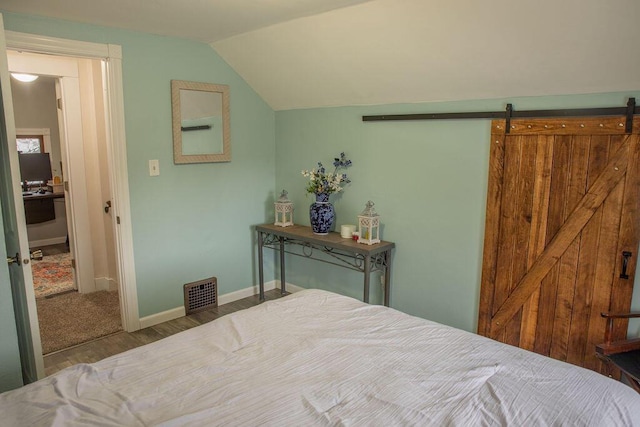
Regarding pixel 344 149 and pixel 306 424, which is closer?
pixel 306 424

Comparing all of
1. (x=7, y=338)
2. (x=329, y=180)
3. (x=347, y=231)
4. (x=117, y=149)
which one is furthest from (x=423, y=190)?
(x=7, y=338)

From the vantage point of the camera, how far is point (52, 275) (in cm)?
469

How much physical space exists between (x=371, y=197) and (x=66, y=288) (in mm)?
3185

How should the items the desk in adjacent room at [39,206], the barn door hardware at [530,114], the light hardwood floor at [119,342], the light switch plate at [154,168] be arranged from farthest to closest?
the desk in adjacent room at [39,206], the light switch plate at [154,168], the light hardwood floor at [119,342], the barn door hardware at [530,114]

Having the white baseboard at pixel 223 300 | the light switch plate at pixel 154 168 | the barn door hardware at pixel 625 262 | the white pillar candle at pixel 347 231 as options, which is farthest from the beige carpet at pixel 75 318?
the barn door hardware at pixel 625 262

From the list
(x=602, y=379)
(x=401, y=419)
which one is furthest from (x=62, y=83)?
(x=602, y=379)

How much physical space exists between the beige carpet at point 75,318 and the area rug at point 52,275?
9.2 inches

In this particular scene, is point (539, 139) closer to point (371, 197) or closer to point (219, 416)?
point (371, 197)

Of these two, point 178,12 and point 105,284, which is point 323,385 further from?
point 105,284

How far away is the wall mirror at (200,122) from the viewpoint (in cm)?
334

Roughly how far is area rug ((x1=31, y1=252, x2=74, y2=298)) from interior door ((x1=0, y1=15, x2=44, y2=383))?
1.98m

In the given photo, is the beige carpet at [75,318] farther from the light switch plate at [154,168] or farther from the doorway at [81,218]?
the light switch plate at [154,168]

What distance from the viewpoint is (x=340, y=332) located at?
188cm

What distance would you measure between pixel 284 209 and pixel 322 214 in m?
0.50
